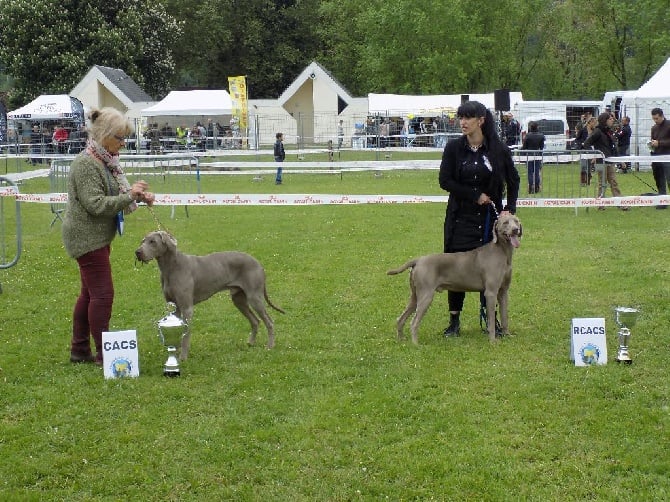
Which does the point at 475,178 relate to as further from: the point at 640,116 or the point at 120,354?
the point at 640,116

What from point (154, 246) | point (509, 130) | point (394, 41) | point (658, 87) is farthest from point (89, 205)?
point (394, 41)

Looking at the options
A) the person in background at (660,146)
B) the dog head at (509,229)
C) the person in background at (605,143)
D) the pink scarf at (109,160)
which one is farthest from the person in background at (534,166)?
the pink scarf at (109,160)

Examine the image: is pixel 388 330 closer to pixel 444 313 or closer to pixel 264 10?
pixel 444 313

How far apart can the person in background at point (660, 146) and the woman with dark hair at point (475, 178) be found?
388 inches

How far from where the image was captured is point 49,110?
36.4 meters

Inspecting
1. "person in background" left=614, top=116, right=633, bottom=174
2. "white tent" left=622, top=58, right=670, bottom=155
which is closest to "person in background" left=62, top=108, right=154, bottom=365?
"person in background" left=614, top=116, right=633, bottom=174

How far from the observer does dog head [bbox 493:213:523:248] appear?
276 inches

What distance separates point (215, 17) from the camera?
56.7 metres

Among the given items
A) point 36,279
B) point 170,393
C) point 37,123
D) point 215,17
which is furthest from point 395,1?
point 170,393

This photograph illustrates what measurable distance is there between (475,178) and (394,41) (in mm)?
41614

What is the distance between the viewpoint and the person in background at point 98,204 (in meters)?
6.24

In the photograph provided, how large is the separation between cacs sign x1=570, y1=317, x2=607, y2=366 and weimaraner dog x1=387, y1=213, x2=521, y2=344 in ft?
A: 2.91

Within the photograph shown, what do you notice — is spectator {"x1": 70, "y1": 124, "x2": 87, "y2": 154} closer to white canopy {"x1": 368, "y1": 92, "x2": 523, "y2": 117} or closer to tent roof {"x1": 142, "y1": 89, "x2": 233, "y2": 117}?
tent roof {"x1": 142, "y1": 89, "x2": 233, "y2": 117}

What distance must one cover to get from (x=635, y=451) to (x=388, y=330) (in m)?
3.27
